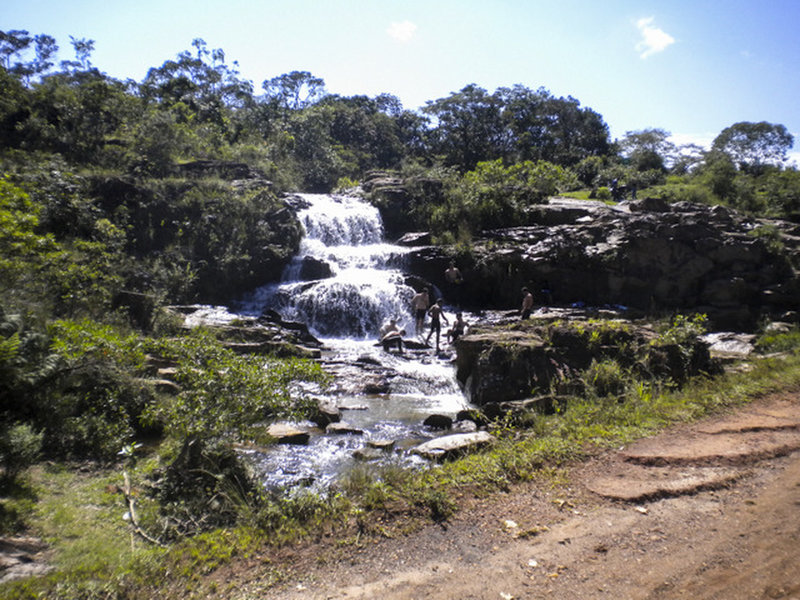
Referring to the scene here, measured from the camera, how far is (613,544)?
3373 millimetres

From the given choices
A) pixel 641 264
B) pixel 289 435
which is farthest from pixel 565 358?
pixel 641 264

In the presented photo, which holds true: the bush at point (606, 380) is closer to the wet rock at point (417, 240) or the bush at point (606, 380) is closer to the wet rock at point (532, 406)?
the wet rock at point (532, 406)

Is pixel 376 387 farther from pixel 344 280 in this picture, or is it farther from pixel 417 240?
pixel 417 240

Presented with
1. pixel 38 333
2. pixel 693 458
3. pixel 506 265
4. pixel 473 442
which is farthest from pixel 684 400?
pixel 506 265

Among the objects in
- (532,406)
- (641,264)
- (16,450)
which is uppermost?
(641,264)

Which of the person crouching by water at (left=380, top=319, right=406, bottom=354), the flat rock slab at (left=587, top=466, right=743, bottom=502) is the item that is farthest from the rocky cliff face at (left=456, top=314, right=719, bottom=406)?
the person crouching by water at (left=380, top=319, right=406, bottom=354)

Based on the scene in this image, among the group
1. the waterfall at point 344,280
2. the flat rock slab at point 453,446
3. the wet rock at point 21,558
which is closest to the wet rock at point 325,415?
the flat rock slab at point 453,446

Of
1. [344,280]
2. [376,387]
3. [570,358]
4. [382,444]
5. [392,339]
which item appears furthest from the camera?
[344,280]

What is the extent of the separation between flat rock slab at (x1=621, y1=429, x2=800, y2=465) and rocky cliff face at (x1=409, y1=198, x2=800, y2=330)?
48.6 ft

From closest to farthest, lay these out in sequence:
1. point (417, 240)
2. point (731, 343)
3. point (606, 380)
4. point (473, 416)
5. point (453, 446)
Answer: point (453, 446) → point (606, 380) → point (473, 416) → point (731, 343) → point (417, 240)

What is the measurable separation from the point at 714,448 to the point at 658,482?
108 cm

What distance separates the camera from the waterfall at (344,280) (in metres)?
17.5

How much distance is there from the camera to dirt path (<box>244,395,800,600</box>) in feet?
9.63

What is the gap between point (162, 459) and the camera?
5848mm
